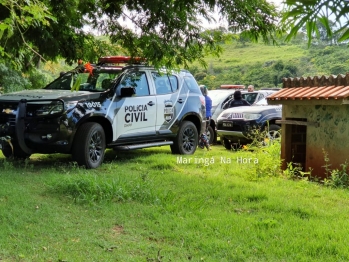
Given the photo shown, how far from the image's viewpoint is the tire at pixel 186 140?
33.2ft

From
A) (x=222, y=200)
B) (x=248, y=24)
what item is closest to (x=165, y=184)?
(x=222, y=200)

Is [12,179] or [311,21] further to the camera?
[12,179]

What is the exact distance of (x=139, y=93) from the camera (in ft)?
29.8

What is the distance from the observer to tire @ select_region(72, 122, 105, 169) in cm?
776

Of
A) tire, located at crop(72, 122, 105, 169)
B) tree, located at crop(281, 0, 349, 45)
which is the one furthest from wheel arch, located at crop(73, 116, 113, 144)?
tree, located at crop(281, 0, 349, 45)

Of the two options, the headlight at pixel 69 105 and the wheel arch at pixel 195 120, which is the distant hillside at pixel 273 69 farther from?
the headlight at pixel 69 105

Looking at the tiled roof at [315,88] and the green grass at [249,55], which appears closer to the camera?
the tiled roof at [315,88]

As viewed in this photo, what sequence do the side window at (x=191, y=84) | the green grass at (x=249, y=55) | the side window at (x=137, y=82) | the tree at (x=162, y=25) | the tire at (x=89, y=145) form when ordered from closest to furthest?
the tree at (x=162, y=25), the tire at (x=89, y=145), the side window at (x=137, y=82), the side window at (x=191, y=84), the green grass at (x=249, y=55)

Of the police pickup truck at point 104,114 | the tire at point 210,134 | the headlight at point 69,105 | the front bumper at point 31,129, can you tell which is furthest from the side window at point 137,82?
the tire at point 210,134

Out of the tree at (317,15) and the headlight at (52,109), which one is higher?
the tree at (317,15)

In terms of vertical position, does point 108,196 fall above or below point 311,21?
below

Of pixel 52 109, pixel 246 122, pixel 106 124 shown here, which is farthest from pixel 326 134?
pixel 52 109

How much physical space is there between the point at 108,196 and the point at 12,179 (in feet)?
6.11

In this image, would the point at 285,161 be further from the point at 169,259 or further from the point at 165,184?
the point at 169,259
